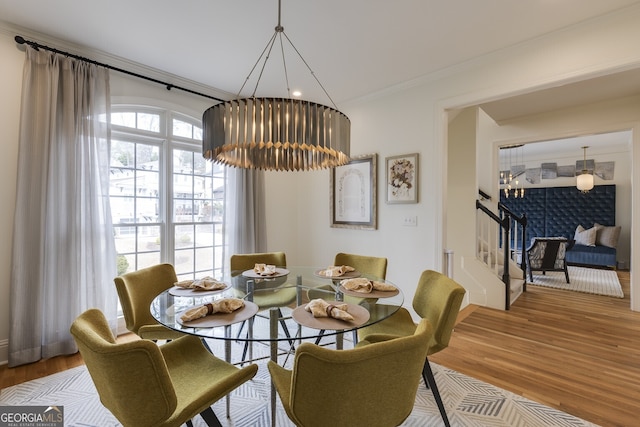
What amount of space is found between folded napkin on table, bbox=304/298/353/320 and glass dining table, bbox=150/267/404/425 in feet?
0.07

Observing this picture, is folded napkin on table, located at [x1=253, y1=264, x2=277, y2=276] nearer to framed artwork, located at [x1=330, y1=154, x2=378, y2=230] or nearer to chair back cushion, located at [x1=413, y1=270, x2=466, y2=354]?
chair back cushion, located at [x1=413, y1=270, x2=466, y2=354]

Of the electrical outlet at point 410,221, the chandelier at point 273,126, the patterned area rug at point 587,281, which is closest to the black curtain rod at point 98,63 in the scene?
the chandelier at point 273,126

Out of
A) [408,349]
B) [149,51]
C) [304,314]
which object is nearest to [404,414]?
[408,349]

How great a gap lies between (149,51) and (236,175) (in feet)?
4.85

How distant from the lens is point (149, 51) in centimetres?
272

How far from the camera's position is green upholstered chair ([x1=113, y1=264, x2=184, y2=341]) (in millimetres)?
1906

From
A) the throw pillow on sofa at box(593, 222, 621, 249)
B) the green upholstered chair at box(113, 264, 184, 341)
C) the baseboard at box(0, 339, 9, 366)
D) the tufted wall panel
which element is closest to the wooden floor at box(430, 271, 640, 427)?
the green upholstered chair at box(113, 264, 184, 341)

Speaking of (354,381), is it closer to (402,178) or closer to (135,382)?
(135,382)

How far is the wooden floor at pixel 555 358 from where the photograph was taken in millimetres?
2014

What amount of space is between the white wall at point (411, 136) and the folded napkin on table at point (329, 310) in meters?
1.92

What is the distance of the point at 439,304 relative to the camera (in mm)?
1854

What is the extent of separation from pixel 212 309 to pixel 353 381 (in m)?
0.86

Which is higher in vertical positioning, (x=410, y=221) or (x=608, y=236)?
(x=410, y=221)

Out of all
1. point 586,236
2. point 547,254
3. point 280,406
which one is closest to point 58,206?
point 280,406
